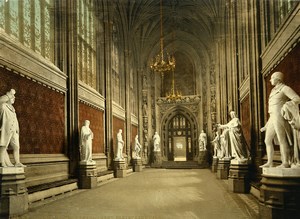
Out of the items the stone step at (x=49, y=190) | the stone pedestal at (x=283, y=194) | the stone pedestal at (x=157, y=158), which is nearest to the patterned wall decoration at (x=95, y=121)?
the stone step at (x=49, y=190)

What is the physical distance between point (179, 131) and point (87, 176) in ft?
66.7

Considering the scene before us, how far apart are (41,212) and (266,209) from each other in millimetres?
4804

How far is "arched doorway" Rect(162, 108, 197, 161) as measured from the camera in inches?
1249

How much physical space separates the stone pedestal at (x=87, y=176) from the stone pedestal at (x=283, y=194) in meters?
8.10

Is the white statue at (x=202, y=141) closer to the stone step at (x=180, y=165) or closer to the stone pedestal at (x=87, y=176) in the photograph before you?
the stone step at (x=180, y=165)

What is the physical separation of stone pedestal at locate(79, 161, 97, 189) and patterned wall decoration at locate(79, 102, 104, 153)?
2563 millimetres

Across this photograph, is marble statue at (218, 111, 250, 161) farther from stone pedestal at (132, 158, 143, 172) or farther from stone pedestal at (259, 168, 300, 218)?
stone pedestal at (132, 158, 143, 172)

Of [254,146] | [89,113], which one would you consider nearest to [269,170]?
[254,146]

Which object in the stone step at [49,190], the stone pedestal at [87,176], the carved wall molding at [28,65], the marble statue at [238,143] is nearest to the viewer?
the stone step at [49,190]

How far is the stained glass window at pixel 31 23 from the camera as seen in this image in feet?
32.7

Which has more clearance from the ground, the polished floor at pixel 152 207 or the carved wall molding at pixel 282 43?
the carved wall molding at pixel 282 43

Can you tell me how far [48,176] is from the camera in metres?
11.2

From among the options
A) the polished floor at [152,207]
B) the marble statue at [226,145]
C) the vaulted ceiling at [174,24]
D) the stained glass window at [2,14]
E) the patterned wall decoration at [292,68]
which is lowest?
the polished floor at [152,207]

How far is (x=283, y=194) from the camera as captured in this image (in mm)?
5590
